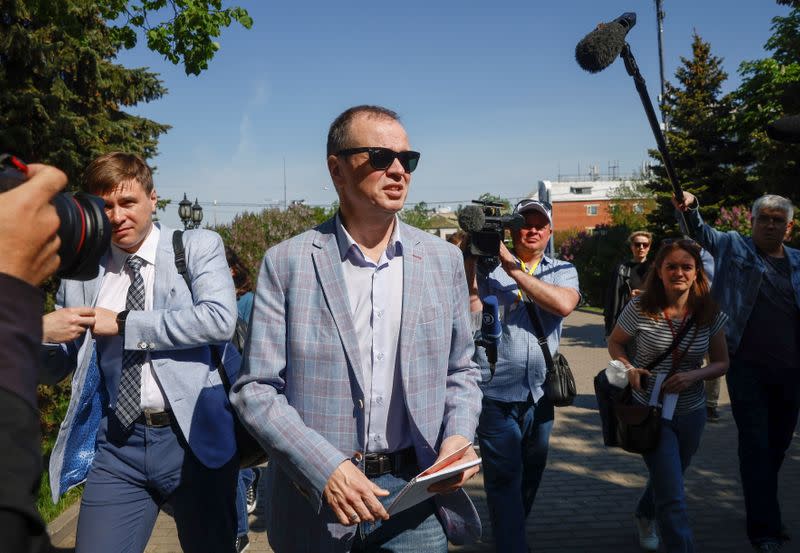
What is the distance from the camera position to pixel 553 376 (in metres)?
4.32

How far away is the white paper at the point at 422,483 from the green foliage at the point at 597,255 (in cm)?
2240

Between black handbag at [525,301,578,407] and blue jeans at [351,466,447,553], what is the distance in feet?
5.85

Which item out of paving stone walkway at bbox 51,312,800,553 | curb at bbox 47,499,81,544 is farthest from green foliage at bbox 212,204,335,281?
curb at bbox 47,499,81,544

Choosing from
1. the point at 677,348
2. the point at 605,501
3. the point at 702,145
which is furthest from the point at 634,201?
the point at 677,348

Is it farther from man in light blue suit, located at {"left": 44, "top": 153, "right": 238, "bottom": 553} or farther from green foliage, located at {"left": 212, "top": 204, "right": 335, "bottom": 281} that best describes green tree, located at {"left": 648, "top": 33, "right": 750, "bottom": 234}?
man in light blue suit, located at {"left": 44, "top": 153, "right": 238, "bottom": 553}

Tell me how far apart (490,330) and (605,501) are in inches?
103

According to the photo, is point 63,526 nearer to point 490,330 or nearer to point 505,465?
point 505,465

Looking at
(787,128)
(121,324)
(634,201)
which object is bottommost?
(121,324)

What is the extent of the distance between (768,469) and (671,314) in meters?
1.22

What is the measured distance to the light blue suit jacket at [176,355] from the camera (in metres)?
2.89

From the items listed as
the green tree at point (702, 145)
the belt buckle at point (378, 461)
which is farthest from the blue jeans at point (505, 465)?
the green tree at point (702, 145)

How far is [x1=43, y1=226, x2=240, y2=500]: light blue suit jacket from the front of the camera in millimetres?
2893

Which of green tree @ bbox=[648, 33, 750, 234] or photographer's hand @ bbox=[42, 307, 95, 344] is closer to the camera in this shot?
photographer's hand @ bbox=[42, 307, 95, 344]

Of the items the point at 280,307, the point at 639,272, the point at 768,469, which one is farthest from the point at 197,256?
the point at 639,272
